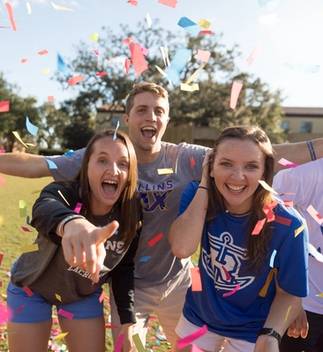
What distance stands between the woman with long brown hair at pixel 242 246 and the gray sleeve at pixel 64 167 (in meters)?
0.93

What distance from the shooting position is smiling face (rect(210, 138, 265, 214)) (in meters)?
2.54

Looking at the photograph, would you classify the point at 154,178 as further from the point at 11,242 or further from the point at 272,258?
the point at 11,242

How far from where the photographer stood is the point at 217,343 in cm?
261

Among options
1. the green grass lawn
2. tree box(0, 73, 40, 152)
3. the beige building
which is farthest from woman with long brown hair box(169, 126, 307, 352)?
tree box(0, 73, 40, 152)

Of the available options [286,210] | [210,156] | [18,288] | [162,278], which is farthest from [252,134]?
[18,288]

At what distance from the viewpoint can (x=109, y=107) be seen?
4134 cm

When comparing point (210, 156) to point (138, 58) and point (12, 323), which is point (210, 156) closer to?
point (138, 58)

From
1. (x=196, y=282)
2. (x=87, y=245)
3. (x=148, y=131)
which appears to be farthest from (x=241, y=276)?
(x=148, y=131)

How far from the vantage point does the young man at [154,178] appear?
3242 mm

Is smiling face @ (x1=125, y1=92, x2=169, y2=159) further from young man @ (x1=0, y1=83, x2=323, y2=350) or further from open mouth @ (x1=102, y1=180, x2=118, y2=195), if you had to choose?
open mouth @ (x1=102, y1=180, x2=118, y2=195)

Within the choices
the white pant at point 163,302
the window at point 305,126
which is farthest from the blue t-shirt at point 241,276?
the window at point 305,126

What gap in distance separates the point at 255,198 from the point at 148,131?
1100 mm

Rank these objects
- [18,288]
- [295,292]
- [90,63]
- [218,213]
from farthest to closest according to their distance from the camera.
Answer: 1. [90,63]
2. [18,288]
3. [218,213]
4. [295,292]

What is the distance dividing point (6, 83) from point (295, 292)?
173 ft
